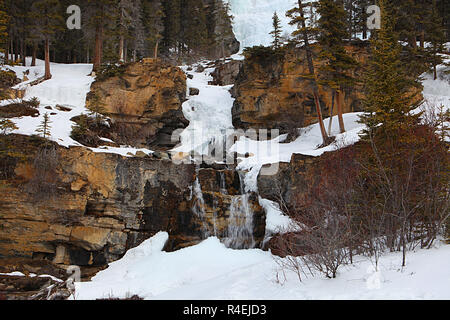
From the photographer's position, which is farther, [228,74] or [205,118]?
[228,74]

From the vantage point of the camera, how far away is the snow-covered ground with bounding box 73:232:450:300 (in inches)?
223

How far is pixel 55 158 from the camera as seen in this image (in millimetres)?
13250

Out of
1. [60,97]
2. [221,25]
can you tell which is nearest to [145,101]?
[60,97]

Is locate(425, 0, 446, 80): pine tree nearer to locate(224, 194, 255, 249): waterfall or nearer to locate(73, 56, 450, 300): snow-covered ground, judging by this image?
locate(73, 56, 450, 300): snow-covered ground

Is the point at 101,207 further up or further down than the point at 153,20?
further down

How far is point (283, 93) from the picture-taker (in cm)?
2320

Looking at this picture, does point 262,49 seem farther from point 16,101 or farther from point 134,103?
point 16,101

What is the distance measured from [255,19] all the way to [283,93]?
177 feet

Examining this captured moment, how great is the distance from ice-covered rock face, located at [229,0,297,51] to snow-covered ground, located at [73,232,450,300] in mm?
58772

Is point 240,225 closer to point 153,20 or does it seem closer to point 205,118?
point 205,118

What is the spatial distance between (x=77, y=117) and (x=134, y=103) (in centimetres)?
503

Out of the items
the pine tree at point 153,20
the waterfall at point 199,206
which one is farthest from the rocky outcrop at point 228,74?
the waterfall at point 199,206

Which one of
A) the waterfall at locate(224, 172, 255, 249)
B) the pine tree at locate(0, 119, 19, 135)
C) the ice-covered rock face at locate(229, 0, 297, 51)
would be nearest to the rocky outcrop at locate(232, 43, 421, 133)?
the waterfall at locate(224, 172, 255, 249)

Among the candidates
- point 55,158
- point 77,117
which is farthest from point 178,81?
point 55,158
